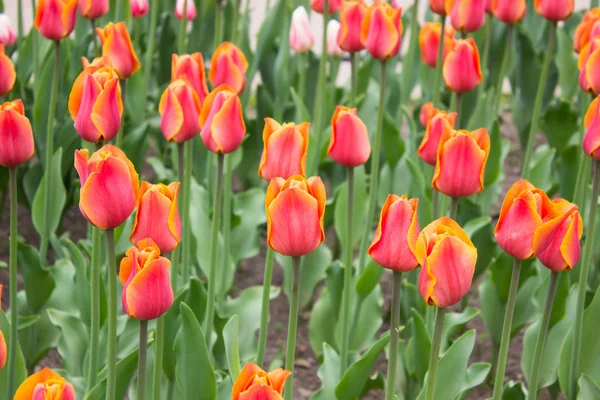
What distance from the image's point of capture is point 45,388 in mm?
1015

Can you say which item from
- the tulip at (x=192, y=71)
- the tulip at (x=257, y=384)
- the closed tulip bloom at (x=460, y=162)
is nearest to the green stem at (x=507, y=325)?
the closed tulip bloom at (x=460, y=162)

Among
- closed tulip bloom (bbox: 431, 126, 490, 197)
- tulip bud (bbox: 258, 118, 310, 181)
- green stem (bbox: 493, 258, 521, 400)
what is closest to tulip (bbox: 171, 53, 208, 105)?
tulip bud (bbox: 258, 118, 310, 181)

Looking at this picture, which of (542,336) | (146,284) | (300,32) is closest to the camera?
(146,284)

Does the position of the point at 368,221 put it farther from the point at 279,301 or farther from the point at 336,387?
the point at 279,301

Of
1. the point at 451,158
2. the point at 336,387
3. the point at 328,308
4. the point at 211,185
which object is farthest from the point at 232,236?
the point at 451,158

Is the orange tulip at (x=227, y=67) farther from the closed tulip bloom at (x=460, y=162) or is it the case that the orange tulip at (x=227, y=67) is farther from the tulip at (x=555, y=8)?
the tulip at (x=555, y=8)

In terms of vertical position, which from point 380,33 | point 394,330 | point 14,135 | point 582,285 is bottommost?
point 582,285

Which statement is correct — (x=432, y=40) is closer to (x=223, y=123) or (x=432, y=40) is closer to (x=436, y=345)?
(x=223, y=123)

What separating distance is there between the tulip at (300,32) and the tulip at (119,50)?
0.74 meters

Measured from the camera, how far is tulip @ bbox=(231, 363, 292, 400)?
3.29 ft

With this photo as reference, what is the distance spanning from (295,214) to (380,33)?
2.83 feet

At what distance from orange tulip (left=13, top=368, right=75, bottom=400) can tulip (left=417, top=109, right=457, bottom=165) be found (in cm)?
88

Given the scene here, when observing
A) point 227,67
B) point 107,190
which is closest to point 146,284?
point 107,190

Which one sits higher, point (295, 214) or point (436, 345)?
point (295, 214)
